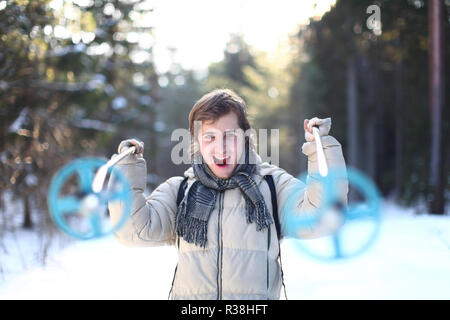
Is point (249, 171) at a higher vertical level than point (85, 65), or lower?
lower

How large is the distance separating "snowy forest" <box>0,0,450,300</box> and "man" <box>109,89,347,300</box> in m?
0.49

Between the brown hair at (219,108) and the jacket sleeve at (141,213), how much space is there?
41 cm

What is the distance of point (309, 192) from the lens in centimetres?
212

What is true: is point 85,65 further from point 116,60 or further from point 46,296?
point 46,296

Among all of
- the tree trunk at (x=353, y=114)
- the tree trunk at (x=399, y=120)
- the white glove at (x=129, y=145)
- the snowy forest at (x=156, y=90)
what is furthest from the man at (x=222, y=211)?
the tree trunk at (x=399, y=120)

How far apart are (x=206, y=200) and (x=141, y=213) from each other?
13.4 inches

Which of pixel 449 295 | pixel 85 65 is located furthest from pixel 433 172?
pixel 85 65

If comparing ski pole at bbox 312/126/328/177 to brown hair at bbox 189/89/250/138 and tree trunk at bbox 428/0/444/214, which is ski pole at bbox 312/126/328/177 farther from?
tree trunk at bbox 428/0/444/214

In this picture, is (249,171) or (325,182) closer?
(325,182)

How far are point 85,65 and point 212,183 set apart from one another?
921 centimetres

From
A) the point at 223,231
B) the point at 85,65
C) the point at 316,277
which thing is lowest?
the point at 316,277

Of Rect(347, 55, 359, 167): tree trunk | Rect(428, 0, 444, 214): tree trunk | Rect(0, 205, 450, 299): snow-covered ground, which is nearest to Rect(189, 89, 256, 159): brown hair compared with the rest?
Rect(0, 205, 450, 299): snow-covered ground

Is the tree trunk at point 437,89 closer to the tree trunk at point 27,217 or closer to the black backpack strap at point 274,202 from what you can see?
the black backpack strap at point 274,202

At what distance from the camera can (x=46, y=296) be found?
4.72 metres
